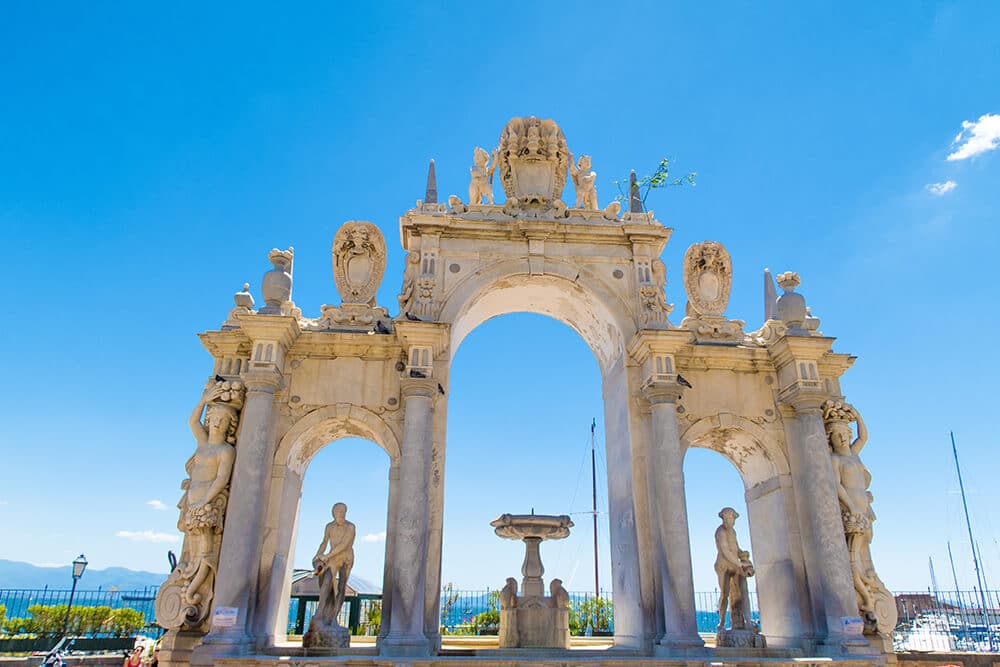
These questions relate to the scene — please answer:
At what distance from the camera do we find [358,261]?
51.9 ft

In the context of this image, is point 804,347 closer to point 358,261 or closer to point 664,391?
point 664,391

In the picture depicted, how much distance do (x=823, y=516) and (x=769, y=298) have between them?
5887mm

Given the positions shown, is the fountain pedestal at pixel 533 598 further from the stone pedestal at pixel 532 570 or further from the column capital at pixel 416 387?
the column capital at pixel 416 387

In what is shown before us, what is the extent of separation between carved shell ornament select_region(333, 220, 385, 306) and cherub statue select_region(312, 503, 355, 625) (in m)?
5.09

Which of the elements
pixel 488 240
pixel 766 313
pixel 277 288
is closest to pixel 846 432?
pixel 766 313

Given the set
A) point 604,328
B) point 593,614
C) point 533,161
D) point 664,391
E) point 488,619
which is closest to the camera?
point 664,391

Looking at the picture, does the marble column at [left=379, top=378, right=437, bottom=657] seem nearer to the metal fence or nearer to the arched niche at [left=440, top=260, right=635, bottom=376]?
the arched niche at [left=440, top=260, right=635, bottom=376]

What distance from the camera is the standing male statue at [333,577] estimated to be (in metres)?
12.0

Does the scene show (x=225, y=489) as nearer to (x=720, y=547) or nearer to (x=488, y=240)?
(x=488, y=240)

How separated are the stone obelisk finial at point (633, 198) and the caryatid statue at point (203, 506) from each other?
10179 millimetres

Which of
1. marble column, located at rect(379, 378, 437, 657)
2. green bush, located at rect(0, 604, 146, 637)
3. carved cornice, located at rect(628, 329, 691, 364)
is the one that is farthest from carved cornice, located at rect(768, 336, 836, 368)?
green bush, located at rect(0, 604, 146, 637)

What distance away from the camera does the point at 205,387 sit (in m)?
13.9

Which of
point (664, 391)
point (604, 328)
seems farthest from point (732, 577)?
point (604, 328)

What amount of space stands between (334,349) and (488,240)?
4.39m
